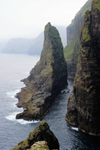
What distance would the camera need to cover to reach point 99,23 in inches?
3135

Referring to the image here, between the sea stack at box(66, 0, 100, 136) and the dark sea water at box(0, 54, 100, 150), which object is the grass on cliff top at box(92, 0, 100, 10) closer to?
the sea stack at box(66, 0, 100, 136)

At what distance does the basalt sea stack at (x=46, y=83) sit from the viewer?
3831 inches

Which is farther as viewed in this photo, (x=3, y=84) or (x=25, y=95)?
(x=3, y=84)

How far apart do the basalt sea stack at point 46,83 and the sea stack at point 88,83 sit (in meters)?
22.4

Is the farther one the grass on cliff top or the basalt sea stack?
the basalt sea stack

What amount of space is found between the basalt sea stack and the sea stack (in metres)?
22.4

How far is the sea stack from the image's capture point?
73.8m

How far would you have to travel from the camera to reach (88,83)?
246 ft

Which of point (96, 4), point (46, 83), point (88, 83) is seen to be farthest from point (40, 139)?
point (46, 83)

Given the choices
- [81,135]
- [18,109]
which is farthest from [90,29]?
[18,109]

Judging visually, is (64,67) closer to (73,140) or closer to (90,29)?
(90,29)

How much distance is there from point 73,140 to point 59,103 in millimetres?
44645

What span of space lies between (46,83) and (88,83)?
5516cm

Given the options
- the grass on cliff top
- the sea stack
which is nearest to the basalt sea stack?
the sea stack
